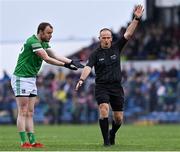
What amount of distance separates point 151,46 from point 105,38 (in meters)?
21.1

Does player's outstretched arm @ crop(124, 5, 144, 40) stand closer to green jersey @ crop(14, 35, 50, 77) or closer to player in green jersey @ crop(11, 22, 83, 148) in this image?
player in green jersey @ crop(11, 22, 83, 148)

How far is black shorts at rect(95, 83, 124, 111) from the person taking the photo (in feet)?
51.8

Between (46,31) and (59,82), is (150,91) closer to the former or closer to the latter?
(59,82)

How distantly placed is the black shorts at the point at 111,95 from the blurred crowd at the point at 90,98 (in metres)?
15.2

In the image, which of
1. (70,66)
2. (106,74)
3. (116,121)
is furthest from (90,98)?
(70,66)

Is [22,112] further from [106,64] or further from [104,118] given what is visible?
[106,64]

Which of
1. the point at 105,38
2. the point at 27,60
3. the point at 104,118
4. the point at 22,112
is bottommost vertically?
the point at 104,118

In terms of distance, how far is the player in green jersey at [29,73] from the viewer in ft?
50.7

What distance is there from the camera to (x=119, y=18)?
132 feet

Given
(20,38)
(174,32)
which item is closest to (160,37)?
(174,32)

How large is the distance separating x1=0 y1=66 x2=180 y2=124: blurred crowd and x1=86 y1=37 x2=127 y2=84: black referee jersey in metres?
15.3

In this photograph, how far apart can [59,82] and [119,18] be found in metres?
7.35

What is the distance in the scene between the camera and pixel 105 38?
15.8m

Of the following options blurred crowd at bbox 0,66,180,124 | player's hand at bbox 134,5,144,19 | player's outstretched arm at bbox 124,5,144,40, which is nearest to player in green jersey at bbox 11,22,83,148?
player's outstretched arm at bbox 124,5,144,40
